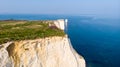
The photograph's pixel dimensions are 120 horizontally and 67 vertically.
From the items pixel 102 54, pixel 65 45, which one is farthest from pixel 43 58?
pixel 102 54

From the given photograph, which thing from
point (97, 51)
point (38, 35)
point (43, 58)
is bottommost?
point (97, 51)

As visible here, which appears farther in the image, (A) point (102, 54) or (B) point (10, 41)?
(A) point (102, 54)

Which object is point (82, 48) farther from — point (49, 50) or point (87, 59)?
point (49, 50)

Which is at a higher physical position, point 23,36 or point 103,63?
point 23,36

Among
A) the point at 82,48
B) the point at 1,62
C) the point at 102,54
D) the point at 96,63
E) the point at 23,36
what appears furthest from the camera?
the point at 82,48

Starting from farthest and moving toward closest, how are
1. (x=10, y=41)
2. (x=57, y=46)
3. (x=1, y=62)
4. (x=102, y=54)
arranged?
(x=102, y=54), (x=57, y=46), (x=10, y=41), (x=1, y=62)
